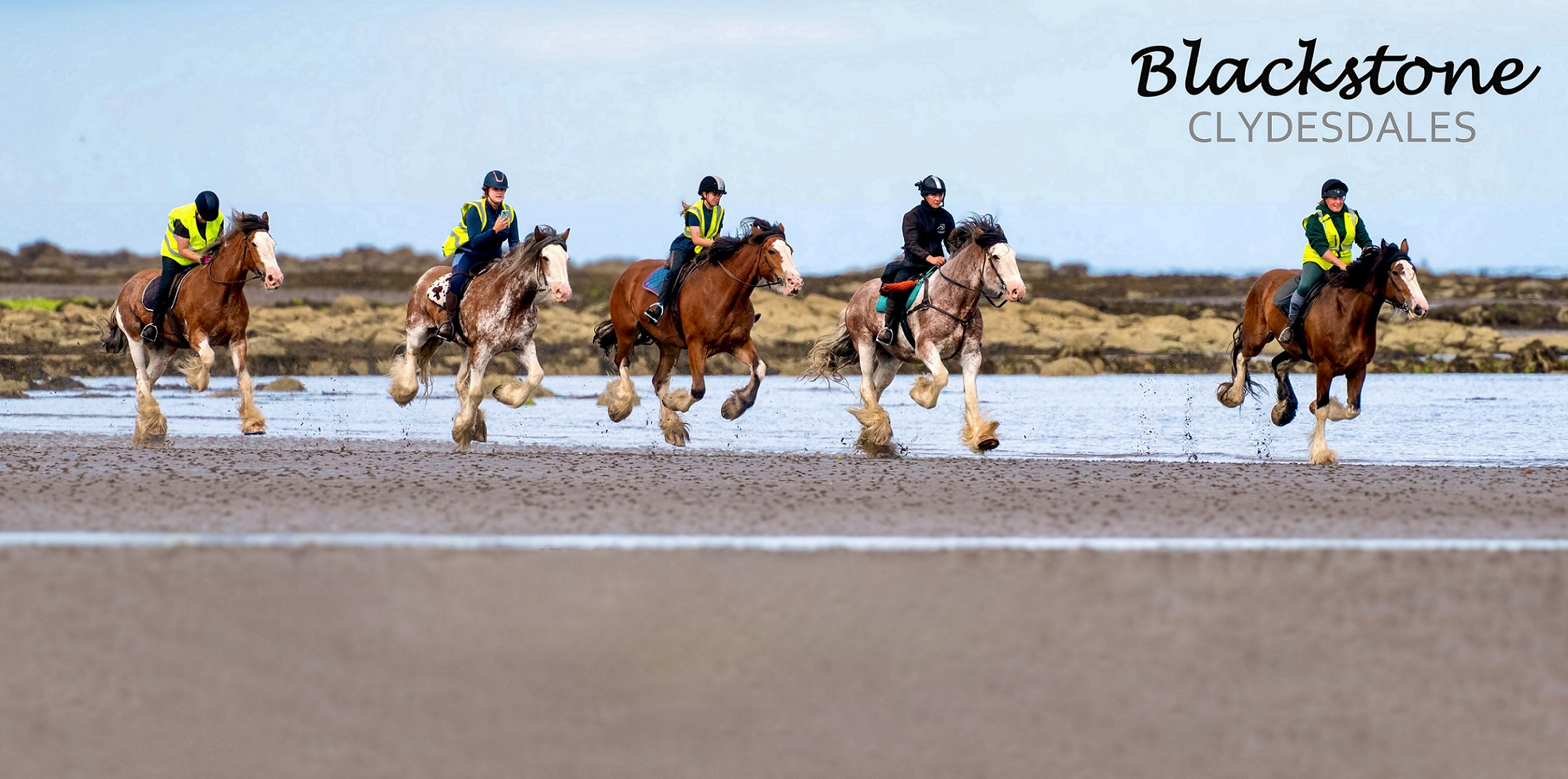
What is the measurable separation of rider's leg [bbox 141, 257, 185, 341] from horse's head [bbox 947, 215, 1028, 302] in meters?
7.23

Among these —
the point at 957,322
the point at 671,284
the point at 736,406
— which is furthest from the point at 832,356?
the point at 957,322

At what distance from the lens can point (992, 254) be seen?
1558cm

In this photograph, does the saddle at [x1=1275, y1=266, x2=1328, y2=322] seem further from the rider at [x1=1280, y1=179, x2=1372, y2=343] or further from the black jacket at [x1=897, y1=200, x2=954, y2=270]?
the black jacket at [x1=897, y1=200, x2=954, y2=270]

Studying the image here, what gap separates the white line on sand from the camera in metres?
7.79

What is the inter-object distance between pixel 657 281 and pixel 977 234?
3171 millimetres

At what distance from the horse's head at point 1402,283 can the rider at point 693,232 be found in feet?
19.3

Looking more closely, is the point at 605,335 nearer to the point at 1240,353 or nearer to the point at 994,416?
the point at 994,416

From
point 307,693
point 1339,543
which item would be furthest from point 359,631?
point 1339,543

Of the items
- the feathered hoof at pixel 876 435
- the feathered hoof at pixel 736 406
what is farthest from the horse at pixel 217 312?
the feathered hoof at pixel 876 435

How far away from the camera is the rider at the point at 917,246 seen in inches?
642

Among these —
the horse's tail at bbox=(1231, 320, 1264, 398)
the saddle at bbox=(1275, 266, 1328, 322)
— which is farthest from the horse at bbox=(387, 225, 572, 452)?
the horse's tail at bbox=(1231, 320, 1264, 398)

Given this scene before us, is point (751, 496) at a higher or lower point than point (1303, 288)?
lower

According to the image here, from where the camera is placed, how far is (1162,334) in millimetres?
43094

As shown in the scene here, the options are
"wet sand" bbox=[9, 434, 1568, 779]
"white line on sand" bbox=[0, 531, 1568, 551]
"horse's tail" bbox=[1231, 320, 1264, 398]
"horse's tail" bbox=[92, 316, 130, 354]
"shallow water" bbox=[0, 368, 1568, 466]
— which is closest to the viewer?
"wet sand" bbox=[9, 434, 1568, 779]
